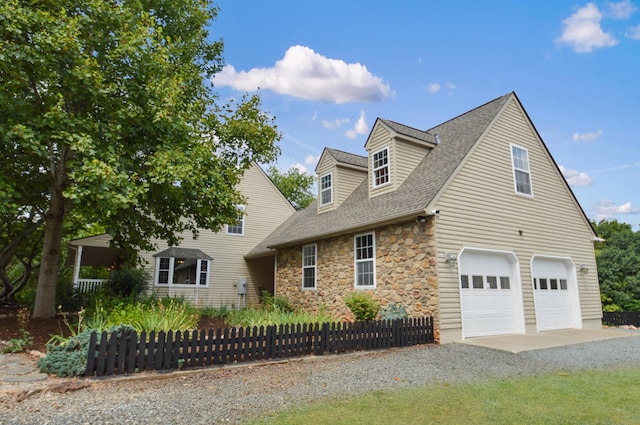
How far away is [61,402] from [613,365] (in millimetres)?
8838

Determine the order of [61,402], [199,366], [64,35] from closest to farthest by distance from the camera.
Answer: [61,402] → [199,366] → [64,35]

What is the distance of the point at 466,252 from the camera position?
381 inches

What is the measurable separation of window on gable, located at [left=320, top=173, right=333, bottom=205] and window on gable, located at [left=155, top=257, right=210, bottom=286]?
655cm

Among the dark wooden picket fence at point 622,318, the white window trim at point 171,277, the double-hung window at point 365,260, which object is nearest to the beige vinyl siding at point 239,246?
the white window trim at point 171,277

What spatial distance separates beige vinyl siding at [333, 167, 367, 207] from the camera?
46.4 feet

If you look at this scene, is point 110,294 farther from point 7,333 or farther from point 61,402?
point 61,402

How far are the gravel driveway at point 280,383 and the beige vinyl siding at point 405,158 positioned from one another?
5292mm

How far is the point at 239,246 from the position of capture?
18.3 meters

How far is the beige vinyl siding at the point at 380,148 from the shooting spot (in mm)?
11470

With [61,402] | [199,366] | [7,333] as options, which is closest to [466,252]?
[199,366]

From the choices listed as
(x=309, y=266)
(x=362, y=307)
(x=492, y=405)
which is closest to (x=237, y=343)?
(x=362, y=307)

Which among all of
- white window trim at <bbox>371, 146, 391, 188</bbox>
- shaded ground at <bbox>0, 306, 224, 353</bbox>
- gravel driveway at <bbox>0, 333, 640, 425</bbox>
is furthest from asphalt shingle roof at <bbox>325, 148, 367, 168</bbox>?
gravel driveway at <bbox>0, 333, 640, 425</bbox>

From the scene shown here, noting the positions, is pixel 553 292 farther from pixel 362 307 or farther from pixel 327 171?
pixel 327 171

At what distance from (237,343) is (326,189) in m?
9.00
